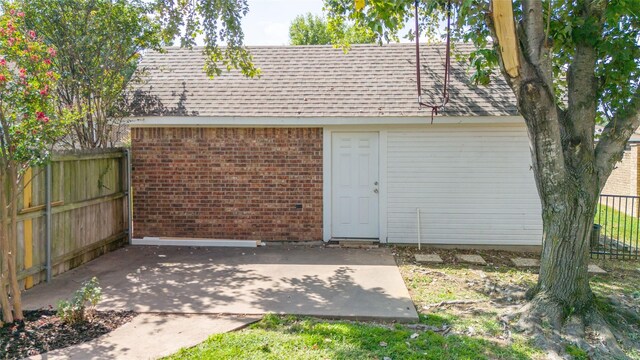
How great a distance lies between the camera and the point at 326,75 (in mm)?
10281

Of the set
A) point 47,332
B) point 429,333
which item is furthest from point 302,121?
point 47,332

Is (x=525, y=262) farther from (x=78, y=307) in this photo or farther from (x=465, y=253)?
(x=78, y=307)

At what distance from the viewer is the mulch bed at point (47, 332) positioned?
4.37 meters

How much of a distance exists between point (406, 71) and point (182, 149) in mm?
5166

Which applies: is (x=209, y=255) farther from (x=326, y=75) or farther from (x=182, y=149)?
(x=326, y=75)

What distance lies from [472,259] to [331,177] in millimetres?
3124

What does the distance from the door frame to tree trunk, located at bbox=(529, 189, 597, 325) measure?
4191 mm

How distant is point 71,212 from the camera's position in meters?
7.33

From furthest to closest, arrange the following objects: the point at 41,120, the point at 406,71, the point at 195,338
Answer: the point at 406,71, the point at 41,120, the point at 195,338

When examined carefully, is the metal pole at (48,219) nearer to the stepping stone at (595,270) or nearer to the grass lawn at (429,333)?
the grass lawn at (429,333)

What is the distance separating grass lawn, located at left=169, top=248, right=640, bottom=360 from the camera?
169 inches

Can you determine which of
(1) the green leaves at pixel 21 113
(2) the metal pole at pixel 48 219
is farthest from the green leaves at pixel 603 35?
(2) the metal pole at pixel 48 219

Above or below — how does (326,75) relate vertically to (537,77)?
above

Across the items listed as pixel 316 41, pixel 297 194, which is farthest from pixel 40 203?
pixel 316 41
